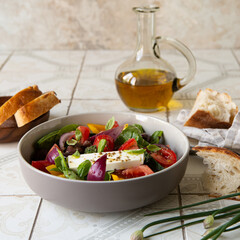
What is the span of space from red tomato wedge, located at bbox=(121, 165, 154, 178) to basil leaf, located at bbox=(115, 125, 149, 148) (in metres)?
0.12

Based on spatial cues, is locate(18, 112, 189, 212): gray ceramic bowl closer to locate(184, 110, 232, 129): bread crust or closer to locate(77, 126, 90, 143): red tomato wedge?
locate(77, 126, 90, 143): red tomato wedge

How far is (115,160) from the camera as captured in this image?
0.89 metres

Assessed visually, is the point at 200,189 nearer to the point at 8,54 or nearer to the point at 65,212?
the point at 65,212

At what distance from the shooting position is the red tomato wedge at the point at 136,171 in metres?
0.89

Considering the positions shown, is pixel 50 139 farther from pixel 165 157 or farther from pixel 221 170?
pixel 221 170

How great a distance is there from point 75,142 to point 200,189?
12.2 inches

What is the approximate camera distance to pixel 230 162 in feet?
3.09

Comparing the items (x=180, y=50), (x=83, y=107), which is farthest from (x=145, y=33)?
(x=83, y=107)

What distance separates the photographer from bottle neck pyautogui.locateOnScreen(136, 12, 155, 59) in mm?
1374

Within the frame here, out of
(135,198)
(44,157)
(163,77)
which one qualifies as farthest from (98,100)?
(135,198)

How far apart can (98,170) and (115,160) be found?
5 centimetres

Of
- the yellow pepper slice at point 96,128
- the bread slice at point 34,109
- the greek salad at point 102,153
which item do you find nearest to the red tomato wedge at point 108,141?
the greek salad at point 102,153

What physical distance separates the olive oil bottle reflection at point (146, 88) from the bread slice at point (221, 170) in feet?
1.50

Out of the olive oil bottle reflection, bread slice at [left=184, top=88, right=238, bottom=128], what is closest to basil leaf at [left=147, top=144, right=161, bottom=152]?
bread slice at [left=184, top=88, right=238, bottom=128]
